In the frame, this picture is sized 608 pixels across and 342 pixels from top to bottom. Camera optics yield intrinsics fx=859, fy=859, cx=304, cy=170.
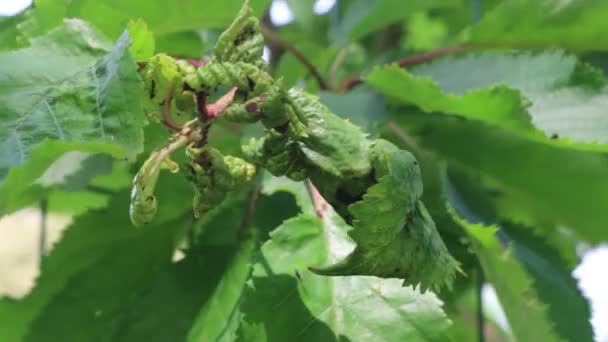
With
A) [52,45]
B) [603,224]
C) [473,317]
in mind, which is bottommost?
[473,317]

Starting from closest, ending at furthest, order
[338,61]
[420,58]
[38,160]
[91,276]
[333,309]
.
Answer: [38,160] < [333,309] < [91,276] < [420,58] < [338,61]

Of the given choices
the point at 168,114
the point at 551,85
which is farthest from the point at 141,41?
the point at 551,85

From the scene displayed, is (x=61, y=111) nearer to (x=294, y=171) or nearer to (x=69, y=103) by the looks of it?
(x=69, y=103)

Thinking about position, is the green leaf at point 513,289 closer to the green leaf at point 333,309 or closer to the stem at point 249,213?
the green leaf at point 333,309

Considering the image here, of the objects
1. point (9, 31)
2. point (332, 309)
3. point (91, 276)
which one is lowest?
point (91, 276)

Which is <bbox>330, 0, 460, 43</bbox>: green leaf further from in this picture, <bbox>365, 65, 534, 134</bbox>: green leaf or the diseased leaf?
the diseased leaf

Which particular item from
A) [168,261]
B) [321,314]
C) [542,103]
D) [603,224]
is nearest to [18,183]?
[321,314]

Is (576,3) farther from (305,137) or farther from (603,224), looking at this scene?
(305,137)
